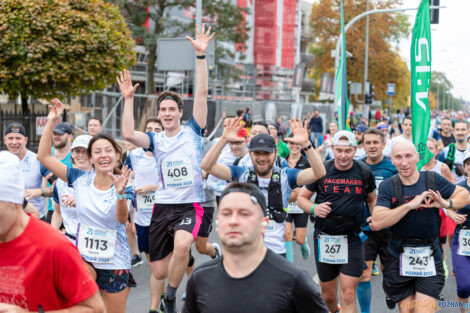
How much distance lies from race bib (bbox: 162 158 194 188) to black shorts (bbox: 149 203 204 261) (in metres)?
0.22

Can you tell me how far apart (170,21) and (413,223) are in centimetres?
2372

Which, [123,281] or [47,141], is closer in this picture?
[123,281]

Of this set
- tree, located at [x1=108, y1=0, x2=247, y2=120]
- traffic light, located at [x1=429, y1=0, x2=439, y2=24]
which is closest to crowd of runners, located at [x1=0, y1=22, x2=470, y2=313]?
traffic light, located at [x1=429, y1=0, x2=439, y2=24]

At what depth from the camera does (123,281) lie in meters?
4.90

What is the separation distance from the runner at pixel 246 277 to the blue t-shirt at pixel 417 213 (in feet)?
8.06

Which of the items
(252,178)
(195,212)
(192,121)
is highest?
(192,121)

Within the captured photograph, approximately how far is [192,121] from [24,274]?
3.42 metres

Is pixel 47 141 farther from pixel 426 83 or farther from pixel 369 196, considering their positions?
pixel 426 83

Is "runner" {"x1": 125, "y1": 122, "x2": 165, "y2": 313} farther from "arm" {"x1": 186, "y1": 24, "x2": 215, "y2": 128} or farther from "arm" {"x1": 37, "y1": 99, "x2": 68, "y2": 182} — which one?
"arm" {"x1": 37, "y1": 99, "x2": 68, "y2": 182}

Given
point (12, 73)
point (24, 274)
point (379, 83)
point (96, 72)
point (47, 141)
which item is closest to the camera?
point (24, 274)

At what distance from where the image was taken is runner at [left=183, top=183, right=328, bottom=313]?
2756mm

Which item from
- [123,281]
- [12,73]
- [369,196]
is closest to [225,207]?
[123,281]

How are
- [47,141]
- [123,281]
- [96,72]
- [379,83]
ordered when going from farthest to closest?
[379,83], [96,72], [47,141], [123,281]

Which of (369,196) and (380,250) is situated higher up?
(369,196)
